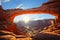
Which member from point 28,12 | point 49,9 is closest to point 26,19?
point 28,12

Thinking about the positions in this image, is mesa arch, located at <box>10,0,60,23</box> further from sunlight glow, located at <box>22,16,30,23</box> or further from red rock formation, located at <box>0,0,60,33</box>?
sunlight glow, located at <box>22,16,30,23</box>

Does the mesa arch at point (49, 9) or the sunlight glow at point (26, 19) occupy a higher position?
the mesa arch at point (49, 9)

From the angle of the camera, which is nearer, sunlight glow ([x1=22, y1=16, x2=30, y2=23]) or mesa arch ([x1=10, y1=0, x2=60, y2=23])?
mesa arch ([x1=10, y1=0, x2=60, y2=23])

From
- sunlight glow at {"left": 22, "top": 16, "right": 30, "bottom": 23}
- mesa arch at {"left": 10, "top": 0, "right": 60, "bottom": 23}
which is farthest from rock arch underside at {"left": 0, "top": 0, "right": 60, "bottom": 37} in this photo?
sunlight glow at {"left": 22, "top": 16, "right": 30, "bottom": 23}

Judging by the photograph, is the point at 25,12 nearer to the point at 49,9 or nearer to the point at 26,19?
the point at 26,19

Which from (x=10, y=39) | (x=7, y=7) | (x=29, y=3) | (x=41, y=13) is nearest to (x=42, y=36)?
(x=10, y=39)

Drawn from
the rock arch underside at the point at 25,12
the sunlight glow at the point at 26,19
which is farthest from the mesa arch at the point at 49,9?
the sunlight glow at the point at 26,19

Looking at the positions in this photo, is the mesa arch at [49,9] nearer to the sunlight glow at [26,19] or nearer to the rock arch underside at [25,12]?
the rock arch underside at [25,12]

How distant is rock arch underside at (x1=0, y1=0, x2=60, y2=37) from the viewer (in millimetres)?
5102

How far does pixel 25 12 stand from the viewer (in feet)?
18.4

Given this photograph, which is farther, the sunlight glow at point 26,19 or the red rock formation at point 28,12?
the sunlight glow at point 26,19

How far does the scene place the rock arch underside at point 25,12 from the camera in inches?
201

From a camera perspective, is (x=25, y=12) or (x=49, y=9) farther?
(x=25, y=12)

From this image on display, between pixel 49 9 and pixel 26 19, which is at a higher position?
pixel 49 9
